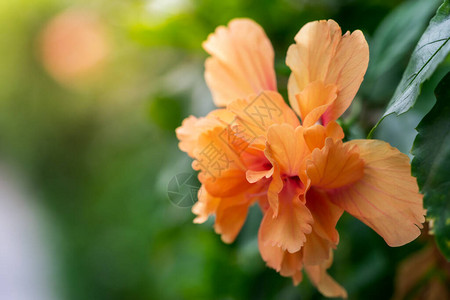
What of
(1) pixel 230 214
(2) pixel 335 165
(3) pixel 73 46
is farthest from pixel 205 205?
(3) pixel 73 46

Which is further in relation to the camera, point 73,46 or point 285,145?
point 73,46

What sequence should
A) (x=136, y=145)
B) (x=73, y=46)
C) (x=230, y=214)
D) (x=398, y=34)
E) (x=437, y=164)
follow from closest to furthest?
(x=437, y=164) → (x=230, y=214) → (x=398, y=34) → (x=136, y=145) → (x=73, y=46)

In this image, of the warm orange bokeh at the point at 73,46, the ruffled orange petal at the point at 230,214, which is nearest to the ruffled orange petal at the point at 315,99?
the ruffled orange petal at the point at 230,214

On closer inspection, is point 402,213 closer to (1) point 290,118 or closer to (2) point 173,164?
(1) point 290,118

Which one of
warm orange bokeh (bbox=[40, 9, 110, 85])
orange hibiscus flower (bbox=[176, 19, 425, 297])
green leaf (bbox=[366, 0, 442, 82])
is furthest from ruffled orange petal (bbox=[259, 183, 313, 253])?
warm orange bokeh (bbox=[40, 9, 110, 85])

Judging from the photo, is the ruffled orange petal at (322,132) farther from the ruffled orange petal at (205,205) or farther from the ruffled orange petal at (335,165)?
the ruffled orange petal at (205,205)

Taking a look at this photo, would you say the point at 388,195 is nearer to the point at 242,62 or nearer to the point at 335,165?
the point at 335,165

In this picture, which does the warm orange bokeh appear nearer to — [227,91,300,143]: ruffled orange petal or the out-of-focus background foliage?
the out-of-focus background foliage

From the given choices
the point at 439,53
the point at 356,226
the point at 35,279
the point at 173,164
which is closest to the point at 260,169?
the point at 439,53
